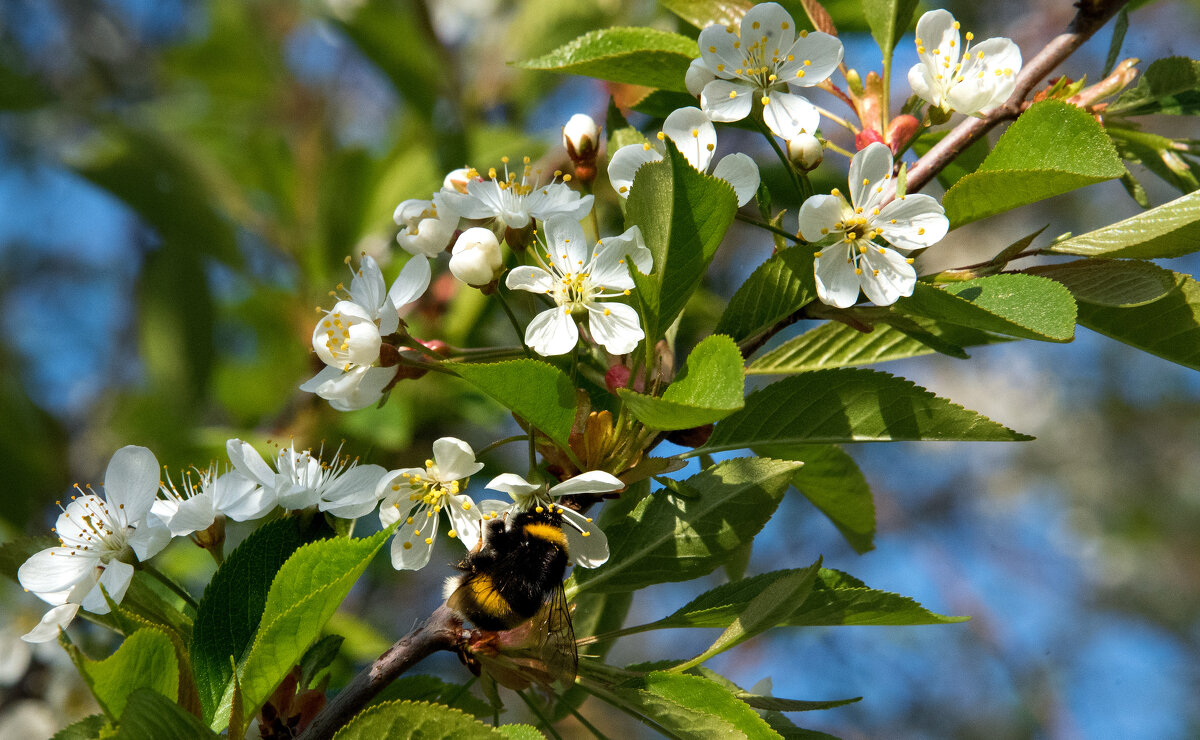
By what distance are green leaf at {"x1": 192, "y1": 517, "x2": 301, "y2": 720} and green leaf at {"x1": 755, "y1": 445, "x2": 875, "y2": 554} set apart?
2.34 feet

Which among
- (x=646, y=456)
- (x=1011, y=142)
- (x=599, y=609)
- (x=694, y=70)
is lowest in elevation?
(x=599, y=609)

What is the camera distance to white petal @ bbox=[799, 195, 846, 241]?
117 cm

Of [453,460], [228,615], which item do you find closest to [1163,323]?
[453,460]

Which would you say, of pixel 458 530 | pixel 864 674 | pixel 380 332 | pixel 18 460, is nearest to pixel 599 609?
pixel 458 530

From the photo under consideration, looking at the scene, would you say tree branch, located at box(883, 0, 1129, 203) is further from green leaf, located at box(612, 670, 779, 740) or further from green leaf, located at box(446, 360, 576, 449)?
green leaf, located at box(612, 670, 779, 740)

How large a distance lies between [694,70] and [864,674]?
4891mm

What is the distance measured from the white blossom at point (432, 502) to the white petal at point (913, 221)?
1.94ft

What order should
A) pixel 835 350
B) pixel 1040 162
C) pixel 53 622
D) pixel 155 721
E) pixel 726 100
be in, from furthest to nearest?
pixel 835 350
pixel 726 100
pixel 53 622
pixel 1040 162
pixel 155 721

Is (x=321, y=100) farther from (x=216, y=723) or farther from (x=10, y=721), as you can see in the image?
(x=216, y=723)

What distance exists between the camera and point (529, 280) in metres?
1.25

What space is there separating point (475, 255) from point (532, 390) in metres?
0.28

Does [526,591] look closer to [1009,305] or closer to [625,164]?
[625,164]

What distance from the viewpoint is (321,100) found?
14.4 ft

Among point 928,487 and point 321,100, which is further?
point 928,487
